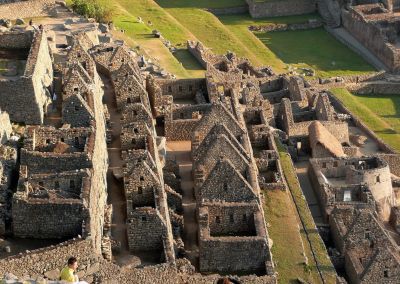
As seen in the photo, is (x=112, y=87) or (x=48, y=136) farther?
(x=112, y=87)

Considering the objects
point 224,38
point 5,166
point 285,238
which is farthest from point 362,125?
point 5,166

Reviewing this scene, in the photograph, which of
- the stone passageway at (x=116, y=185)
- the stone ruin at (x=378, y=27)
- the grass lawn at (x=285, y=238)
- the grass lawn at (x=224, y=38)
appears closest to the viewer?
the stone passageway at (x=116, y=185)

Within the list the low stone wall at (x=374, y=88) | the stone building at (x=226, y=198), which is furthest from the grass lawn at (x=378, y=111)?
the stone building at (x=226, y=198)

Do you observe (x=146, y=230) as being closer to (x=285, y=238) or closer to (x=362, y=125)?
(x=285, y=238)

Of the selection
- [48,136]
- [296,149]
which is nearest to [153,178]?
[48,136]

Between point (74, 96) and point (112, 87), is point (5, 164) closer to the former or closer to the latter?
point (74, 96)

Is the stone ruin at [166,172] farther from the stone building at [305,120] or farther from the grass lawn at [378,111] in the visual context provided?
the grass lawn at [378,111]
